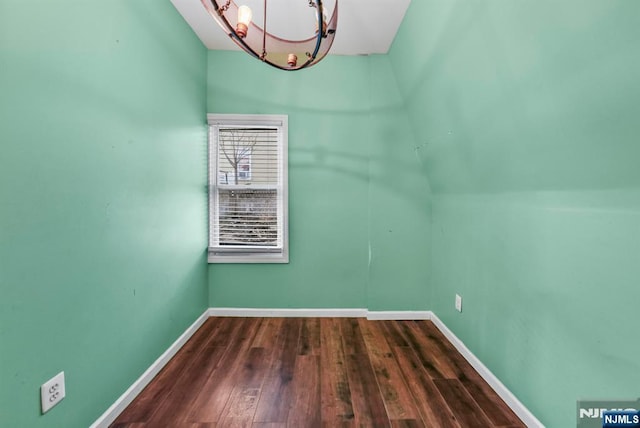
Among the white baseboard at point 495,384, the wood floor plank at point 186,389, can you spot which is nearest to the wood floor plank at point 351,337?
the white baseboard at point 495,384

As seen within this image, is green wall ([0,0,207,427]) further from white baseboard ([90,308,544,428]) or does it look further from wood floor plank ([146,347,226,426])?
wood floor plank ([146,347,226,426])

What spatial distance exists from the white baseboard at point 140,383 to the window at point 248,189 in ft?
2.49

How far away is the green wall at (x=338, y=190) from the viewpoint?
2760 millimetres

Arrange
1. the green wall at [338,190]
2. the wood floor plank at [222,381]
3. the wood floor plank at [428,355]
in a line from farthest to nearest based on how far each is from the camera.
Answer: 1. the green wall at [338,190]
2. the wood floor plank at [428,355]
3. the wood floor plank at [222,381]

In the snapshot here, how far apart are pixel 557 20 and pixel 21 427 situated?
2574 millimetres

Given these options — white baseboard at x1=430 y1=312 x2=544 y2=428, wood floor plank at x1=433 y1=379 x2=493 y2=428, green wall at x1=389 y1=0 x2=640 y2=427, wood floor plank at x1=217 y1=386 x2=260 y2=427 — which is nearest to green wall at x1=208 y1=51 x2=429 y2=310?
white baseboard at x1=430 y1=312 x2=544 y2=428

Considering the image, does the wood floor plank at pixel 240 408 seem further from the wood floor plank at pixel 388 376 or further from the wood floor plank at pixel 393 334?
the wood floor plank at pixel 393 334

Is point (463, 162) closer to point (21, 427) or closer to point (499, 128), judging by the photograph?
point (499, 128)

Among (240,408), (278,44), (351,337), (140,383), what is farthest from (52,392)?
(351,337)

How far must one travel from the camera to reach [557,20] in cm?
104

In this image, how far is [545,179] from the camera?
1.38m

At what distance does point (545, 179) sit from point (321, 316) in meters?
2.20

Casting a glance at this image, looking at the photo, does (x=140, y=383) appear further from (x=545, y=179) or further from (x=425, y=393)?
(x=545, y=179)

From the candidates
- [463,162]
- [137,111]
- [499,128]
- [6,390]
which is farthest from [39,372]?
[463,162]
